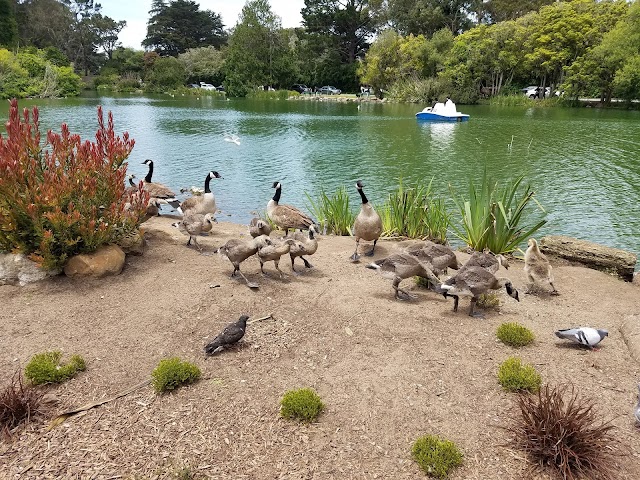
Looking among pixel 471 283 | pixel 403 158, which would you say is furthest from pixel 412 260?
pixel 403 158

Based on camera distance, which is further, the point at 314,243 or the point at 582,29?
the point at 582,29

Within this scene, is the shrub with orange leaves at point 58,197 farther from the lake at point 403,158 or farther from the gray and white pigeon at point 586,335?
the lake at point 403,158

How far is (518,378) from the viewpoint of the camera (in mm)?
4711

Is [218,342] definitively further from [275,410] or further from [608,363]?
[608,363]

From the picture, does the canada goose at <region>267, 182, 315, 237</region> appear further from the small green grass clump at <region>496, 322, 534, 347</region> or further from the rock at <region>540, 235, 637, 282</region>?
the small green grass clump at <region>496, 322, 534, 347</region>

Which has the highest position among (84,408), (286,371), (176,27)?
(176,27)

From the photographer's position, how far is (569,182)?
1906cm

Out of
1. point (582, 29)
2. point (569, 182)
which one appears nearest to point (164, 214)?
point (569, 182)

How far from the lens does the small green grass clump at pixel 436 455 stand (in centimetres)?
377

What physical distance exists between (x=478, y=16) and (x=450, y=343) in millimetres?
88021

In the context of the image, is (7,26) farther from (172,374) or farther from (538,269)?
(538,269)

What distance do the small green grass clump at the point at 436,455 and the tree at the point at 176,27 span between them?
110440 mm

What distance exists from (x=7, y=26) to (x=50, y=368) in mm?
90641

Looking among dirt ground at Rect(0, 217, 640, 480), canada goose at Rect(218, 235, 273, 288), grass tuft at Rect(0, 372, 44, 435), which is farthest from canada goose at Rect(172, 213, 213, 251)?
grass tuft at Rect(0, 372, 44, 435)
